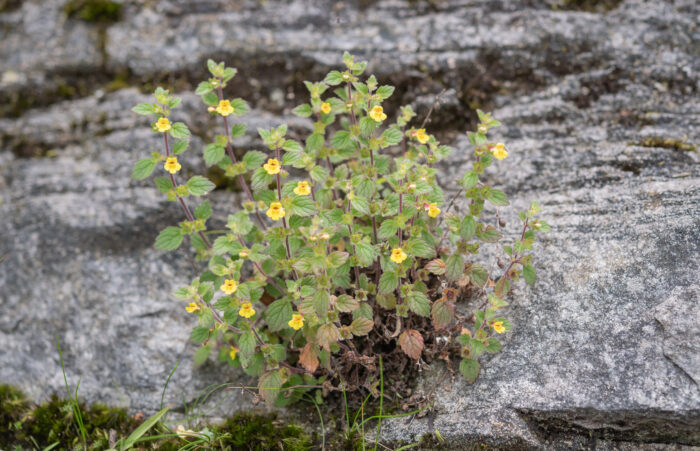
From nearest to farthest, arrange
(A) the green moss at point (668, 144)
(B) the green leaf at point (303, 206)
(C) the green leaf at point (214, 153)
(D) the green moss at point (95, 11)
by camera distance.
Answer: (B) the green leaf at point (303, 206) < (C) the green leaf at point (214, 153) < (A) the green moss at point (668, 144) < (D) the green moss at point (95, 11)

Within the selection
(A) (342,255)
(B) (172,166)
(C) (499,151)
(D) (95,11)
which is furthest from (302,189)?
(D) (95,11)

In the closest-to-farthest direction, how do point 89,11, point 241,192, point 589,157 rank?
1. point 589,157
2. point 241,192
3. point 89,11

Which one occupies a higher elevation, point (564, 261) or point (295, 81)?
point (295, 81)

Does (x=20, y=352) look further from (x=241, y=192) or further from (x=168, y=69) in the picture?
(x=168, y=69)

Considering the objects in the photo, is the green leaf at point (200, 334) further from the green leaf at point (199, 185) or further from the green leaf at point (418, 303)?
the green leaf at point (418, 303)

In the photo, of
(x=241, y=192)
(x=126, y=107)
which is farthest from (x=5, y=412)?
(x=126, y=107)

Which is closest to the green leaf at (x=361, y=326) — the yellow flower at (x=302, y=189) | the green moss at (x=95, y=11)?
the yellow flower at (x=302, y=189)

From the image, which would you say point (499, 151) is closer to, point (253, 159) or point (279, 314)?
point (253, 159)
